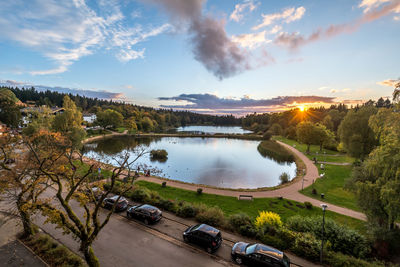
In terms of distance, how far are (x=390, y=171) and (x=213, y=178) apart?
25.8 meters

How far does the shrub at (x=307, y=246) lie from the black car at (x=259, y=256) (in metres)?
2.36

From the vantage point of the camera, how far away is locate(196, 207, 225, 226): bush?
648 inches

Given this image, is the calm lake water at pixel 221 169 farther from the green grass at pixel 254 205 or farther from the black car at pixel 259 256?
the black car at pixel 259 256

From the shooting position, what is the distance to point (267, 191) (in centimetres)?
2738

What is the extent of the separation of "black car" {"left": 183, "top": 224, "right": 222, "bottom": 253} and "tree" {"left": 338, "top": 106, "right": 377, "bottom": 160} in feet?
117

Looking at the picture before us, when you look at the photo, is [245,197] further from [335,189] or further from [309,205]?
[335,189]

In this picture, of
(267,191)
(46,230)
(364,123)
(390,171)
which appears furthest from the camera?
(364,123)

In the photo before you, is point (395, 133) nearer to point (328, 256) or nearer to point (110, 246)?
point (328, 256)

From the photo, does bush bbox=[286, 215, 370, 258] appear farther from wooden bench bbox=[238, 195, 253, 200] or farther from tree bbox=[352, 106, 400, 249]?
wooden bench bbox=[238, 195, 253, 200]

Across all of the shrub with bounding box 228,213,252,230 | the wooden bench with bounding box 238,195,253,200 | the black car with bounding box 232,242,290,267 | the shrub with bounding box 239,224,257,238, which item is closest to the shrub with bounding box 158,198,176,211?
the shrub with bounding box 228,213,252,230

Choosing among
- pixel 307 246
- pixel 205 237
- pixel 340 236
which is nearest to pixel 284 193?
pixel 340 236

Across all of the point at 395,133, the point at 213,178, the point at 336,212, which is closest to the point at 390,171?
the point at 395,133

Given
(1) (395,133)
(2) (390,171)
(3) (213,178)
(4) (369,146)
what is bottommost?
(3) (213,178)

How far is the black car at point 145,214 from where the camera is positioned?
16297 mm
